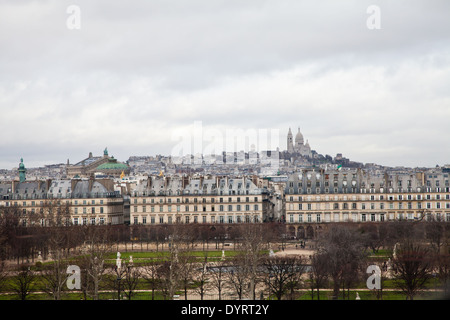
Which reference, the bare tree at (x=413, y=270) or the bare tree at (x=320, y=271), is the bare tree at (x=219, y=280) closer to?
the bare tree at (x=320, y=271)

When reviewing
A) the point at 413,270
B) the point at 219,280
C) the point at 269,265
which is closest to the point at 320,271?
the point at 269,265

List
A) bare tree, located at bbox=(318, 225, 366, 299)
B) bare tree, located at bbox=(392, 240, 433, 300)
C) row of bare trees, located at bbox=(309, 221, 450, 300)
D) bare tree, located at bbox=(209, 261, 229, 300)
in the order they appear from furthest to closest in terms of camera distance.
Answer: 1. bare tree, located at bbox=(318, 225, 366, 299)
2. bare tree, located at bbox=(209, 261, 229, 300)
3. row of bare trees, located at bbox=(309, 221, 450, 300)
4. bare tree, located at bbox=(392, 240, 433, 300)

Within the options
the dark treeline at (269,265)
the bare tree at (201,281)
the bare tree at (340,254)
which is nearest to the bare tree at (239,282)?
the dark treeline at (269,265)

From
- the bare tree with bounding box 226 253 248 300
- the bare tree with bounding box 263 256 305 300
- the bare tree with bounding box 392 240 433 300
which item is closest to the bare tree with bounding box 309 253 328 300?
the bare tree with bounding box 263 256 305 300

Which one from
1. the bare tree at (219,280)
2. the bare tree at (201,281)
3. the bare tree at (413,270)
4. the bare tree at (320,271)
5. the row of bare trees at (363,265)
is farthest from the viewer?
the bare tree at (320,271)

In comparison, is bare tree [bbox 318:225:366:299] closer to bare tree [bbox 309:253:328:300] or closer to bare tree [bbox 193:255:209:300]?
bare tree [bbox 309:253:328:300]

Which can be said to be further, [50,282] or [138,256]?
[138,256]

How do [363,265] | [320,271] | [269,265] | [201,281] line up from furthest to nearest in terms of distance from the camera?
[363,265] → [269,265] → [320,271] → [201,281]

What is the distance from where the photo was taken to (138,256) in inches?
2464

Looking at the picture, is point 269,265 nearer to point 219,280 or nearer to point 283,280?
point 219,280

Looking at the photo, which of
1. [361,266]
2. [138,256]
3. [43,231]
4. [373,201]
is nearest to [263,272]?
[361,266]

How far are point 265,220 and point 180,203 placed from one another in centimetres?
1026
